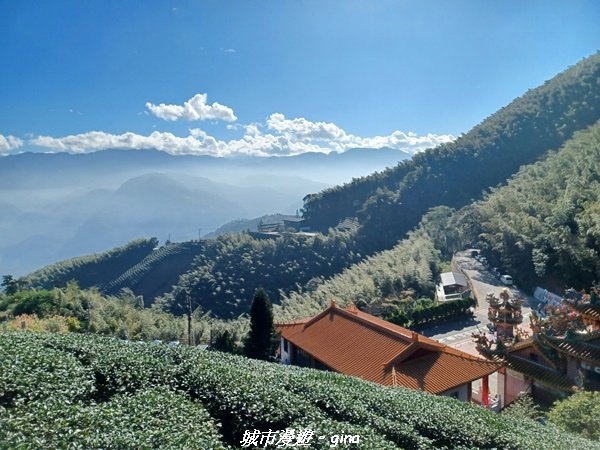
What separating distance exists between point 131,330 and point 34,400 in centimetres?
2010

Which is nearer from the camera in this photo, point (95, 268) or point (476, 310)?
point (476, 310)

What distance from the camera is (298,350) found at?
52.9 feet

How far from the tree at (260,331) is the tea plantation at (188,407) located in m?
10.4

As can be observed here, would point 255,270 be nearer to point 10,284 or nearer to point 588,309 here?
point 10,284

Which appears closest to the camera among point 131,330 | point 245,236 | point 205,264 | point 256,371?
point 256,371

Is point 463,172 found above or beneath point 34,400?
above

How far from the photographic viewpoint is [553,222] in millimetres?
27078

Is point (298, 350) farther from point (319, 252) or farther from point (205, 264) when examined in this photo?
point (205, 264)

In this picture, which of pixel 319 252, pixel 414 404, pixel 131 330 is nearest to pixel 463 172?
pixel 319 252

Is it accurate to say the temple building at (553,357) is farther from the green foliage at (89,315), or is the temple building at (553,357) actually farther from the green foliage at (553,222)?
the green foliage at (89,315)

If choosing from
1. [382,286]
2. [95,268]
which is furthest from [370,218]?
[95,268]

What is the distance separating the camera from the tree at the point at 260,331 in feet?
58.3

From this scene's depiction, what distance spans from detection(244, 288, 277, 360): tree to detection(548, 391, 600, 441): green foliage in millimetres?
11387

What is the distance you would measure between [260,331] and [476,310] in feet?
52.5
